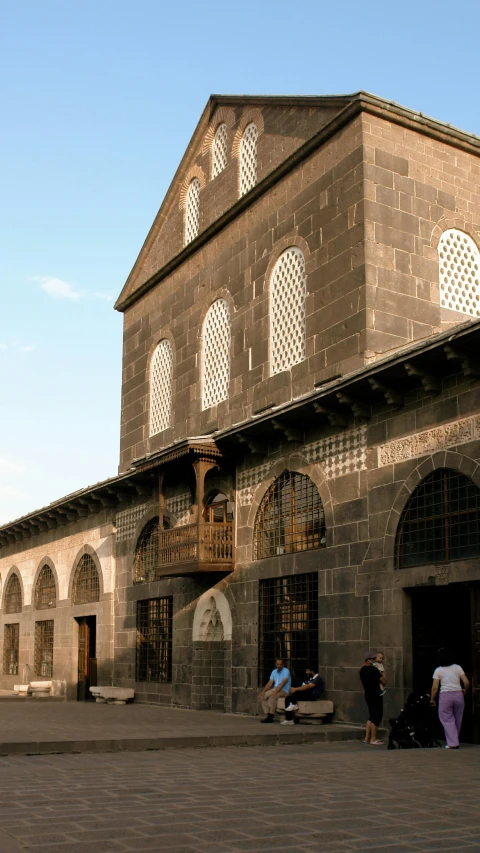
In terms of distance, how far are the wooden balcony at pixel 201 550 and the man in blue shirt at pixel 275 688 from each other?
2.91m

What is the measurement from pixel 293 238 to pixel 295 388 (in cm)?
313

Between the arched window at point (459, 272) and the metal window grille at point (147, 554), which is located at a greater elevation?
the arched window at point (459, 272)

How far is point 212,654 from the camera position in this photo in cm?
1917

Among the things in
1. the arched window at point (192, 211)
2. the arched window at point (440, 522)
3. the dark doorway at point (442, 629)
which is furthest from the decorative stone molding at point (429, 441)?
the arched window at point (192, 211)

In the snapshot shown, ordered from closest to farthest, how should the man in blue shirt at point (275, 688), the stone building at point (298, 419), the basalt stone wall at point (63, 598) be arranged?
the stone building at point (298, 419) → the man in blue shirt at point (275, 688) → the basalt stone wall at point (63, 598)

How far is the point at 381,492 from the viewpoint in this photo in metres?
14.5

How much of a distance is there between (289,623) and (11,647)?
18.3 metres

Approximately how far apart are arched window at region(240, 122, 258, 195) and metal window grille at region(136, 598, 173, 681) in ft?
31.4

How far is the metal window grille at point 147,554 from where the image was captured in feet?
73.8

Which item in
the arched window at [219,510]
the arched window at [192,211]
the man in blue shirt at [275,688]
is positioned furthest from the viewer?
the arched window at [192,211]

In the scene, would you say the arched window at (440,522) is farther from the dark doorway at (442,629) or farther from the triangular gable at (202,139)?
the triangular gable at (202,139)

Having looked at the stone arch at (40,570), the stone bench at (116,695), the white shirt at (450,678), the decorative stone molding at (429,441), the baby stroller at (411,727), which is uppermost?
the decorative stone molding at (429,441)

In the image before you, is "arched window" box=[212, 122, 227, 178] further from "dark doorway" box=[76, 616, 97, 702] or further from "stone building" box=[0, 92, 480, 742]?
"dark doorway" box=[76, 616, 97, 702]

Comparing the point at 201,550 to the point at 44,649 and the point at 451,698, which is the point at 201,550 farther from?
the point at 44,649
